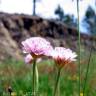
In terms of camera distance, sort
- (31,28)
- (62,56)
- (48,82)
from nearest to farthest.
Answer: (62,56) < (48,82) < (31,28)

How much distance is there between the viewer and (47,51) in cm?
163

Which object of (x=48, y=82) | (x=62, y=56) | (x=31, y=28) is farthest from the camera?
(x=31, y=28)

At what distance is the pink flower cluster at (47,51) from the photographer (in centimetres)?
160

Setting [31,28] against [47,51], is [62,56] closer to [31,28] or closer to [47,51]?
[47,51]

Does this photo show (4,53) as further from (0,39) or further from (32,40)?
(32,40)

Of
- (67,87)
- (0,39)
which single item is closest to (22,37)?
(0,39)

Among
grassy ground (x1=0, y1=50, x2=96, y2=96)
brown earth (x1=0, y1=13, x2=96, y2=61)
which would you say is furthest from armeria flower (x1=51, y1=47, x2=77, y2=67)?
brown earth (x1=0, y1=13, x2=96, y2=61)

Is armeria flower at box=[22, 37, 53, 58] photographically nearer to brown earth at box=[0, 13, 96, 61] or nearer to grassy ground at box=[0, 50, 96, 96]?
A: grassy ground at box=[0, 50, 96, 96]

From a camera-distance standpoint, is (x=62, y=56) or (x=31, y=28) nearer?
(x=62, y=56)

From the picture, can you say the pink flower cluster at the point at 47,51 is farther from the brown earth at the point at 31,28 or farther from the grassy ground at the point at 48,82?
the brown earth at the point at 31,28

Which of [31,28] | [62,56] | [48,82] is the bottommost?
[31,28]

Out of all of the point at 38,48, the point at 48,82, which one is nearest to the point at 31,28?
the point at 48,82

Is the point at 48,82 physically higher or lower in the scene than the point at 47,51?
lower

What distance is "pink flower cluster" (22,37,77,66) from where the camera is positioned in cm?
160
